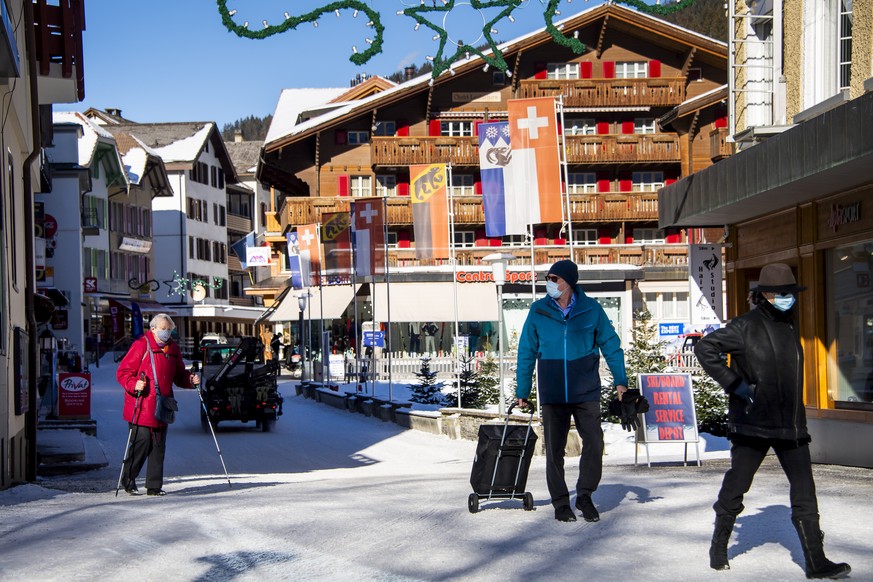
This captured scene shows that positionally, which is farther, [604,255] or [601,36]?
[601,36]

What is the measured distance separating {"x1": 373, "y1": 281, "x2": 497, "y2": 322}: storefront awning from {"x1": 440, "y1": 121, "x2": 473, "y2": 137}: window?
7.18 meters

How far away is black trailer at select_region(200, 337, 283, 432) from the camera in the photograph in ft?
85.6

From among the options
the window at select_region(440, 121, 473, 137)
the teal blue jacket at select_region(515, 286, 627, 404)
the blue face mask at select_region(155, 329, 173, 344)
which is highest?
the window at select_region(440, 121, 473, 137)

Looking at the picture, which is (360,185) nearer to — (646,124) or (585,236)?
(585,236)

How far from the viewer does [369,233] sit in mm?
32188

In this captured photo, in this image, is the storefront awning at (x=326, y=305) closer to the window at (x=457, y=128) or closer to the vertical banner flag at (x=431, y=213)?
the window at (x=457, y=128)

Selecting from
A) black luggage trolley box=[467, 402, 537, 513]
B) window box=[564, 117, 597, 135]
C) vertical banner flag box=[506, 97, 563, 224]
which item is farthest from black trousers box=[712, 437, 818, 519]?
window box=[564, 117, 597, 135]

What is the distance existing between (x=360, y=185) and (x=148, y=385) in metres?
43.5

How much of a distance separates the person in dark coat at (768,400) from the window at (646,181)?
4916cm

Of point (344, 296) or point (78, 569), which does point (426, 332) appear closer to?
point (344, 296)

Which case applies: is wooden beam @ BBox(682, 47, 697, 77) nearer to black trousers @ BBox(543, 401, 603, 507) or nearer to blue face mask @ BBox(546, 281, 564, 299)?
blue face mask @ BBox(546, 281, 564, 299)

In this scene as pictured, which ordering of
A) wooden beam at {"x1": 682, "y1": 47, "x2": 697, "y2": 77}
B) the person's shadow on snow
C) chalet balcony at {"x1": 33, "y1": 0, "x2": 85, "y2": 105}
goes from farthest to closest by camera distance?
wooden beam at {"x1": 682, "y1": 47, "x2": 697, "y2": 77} → chalet balcony at {"x1": 33, "y1": 0, "x2": 85, "y2": 105} → the person's shadow on snow

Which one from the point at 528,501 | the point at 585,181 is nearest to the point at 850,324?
the point at 528,501

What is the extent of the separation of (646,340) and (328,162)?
34301 mm
